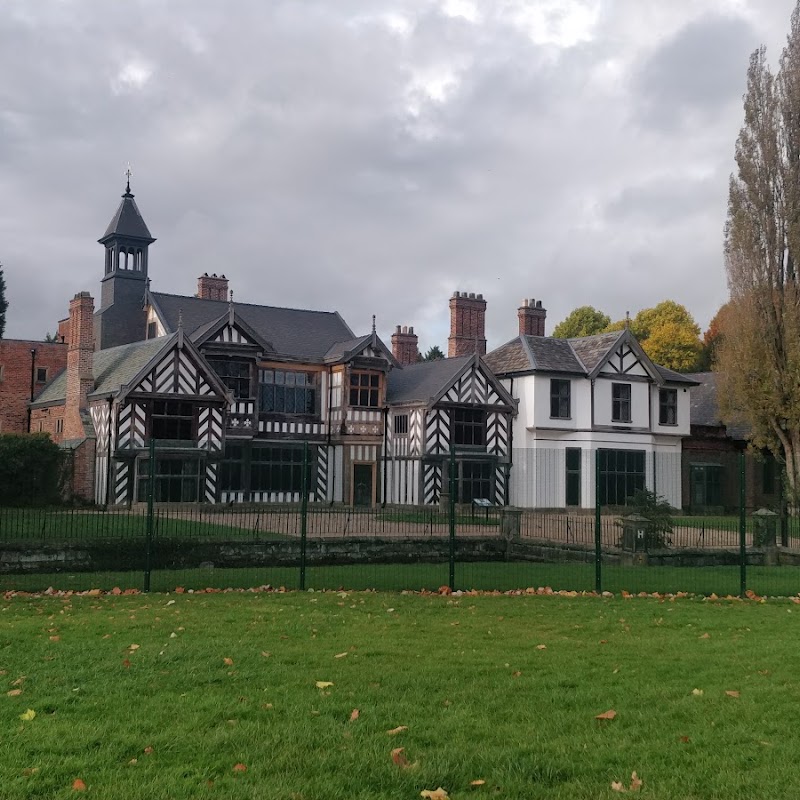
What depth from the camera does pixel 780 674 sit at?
7406 millimetres

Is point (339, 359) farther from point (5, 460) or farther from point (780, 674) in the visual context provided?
point (780, 674)

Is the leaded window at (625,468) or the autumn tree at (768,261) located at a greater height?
the autumn tree at (768,261)

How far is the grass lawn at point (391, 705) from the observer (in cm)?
495

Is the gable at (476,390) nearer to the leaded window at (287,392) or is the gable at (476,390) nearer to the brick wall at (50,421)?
the leaded window at (287,392)

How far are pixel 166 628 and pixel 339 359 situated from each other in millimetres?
26282

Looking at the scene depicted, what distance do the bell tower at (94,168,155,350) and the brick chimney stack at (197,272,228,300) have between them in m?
2.31

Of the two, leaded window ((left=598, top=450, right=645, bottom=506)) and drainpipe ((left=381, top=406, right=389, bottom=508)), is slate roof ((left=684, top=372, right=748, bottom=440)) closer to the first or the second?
leaded window ((left=598, top=450, right=645, bottom=506))

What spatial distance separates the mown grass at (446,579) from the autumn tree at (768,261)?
16.3m

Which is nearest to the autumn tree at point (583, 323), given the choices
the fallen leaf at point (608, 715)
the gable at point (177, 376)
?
the gable at point (177, 376)

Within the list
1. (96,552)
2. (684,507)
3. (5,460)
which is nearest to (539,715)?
(96,552)

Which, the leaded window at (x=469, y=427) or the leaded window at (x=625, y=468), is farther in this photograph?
the leaded window at (x=625, y=468)

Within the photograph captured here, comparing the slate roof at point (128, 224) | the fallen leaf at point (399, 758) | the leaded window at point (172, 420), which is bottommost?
the fallen leaf at point (399, 758)

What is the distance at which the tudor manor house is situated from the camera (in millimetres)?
31688

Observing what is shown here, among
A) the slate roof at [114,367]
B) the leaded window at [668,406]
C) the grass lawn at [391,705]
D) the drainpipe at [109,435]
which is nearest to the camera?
the grass lawn at [391,705]
